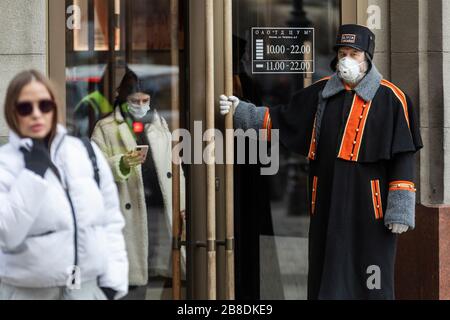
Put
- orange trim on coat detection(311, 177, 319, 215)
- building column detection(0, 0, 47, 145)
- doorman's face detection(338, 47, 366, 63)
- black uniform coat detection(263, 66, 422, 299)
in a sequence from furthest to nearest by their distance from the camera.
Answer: building column detection(0, 0, 47, 145) < orange trim on coat detection(311, 177, 319, 215) < doorman's face detection(338, 47, 366, 63) < black uniform coat detection(263, 66, 422, 299)

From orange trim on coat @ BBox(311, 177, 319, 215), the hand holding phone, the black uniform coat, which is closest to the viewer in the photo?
the black uniform coat

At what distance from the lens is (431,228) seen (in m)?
7.25

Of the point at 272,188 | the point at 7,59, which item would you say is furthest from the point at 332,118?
the point at 7,59

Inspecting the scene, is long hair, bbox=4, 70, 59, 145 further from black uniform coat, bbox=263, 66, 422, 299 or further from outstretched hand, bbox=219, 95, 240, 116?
black uniform coat, bbox=263, 66, 422, 299

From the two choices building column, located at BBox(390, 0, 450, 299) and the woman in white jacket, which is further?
building column, located at BBox(390, 0, 450, 299)

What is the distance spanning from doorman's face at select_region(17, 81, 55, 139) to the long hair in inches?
0.6

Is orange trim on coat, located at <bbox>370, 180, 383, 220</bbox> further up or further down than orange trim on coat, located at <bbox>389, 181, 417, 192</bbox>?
further down

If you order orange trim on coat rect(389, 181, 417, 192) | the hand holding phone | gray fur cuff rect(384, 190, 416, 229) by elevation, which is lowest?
gray fur cuff rect(384, 190, 416, 229)

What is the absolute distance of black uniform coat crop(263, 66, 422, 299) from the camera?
21.6ft

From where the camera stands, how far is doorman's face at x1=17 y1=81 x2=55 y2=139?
17.0 feet

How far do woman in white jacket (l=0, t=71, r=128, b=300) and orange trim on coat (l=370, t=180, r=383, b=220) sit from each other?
194cm

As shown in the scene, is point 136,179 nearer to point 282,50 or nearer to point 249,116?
point 249,116

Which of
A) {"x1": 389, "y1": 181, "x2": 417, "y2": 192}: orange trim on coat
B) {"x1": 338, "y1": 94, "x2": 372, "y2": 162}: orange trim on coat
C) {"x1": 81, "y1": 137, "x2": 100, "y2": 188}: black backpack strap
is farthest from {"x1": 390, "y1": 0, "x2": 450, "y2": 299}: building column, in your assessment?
{"x1": 81, "y1": 137, "x2": 100, "y2": 188}: black backpack strap

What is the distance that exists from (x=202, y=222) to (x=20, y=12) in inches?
73.0
